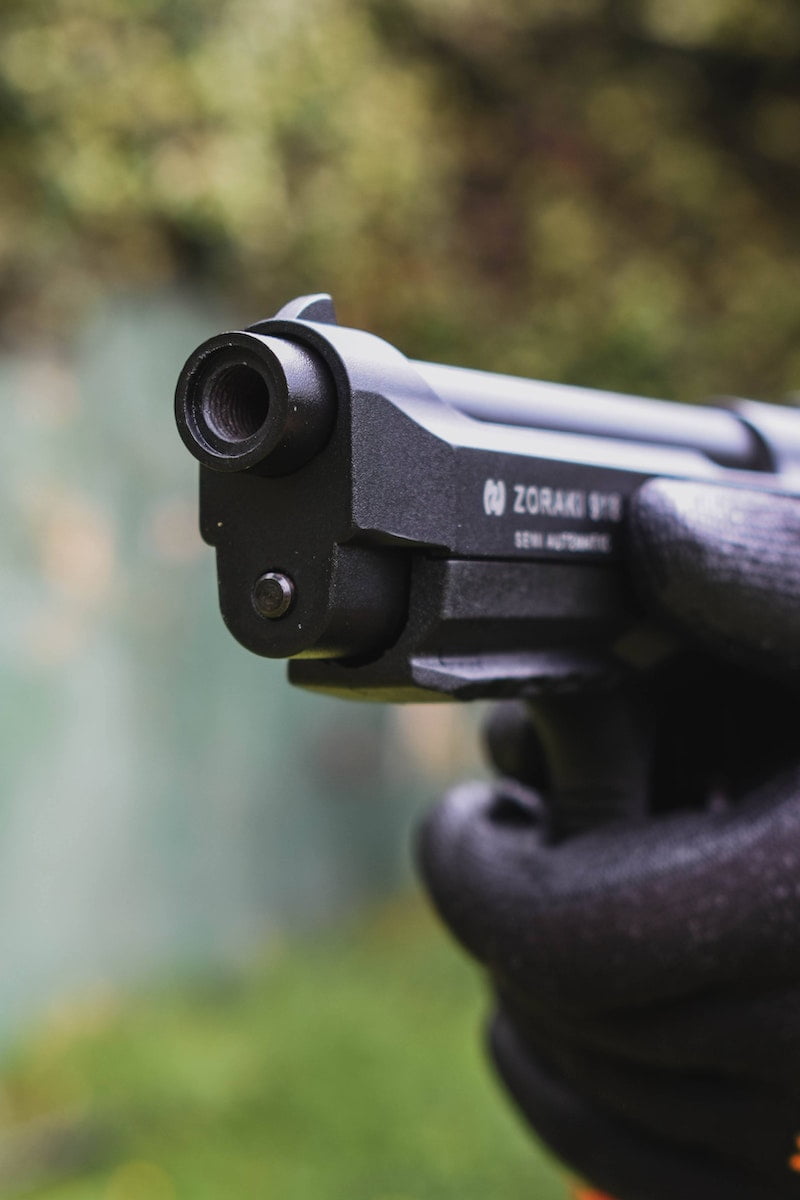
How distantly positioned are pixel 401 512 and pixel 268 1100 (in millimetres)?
1830

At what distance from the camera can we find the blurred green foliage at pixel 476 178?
2406mm

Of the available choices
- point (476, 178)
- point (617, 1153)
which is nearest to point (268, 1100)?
point (617, 1153)

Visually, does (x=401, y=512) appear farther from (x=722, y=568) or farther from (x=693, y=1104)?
(x=693, y=1104)

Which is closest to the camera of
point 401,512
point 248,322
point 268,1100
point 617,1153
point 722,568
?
point 401,512

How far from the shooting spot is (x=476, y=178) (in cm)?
315

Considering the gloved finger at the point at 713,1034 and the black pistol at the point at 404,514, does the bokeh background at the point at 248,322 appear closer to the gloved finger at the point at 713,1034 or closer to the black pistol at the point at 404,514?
the gloved finger at the point at 713,1034

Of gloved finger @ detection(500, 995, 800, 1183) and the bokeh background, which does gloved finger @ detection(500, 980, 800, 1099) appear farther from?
the bokeh background

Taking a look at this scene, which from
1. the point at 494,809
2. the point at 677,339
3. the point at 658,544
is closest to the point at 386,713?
the point at 677,339

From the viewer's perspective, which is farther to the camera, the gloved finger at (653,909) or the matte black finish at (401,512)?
the gloved finger at (653,909)

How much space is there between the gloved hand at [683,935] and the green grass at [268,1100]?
126 centimetres

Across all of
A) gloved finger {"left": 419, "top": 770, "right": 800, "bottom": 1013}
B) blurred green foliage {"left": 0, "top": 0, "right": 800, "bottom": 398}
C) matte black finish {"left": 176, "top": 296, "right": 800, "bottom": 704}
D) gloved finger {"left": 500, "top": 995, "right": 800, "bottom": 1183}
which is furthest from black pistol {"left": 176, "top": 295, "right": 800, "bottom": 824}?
blurred green foliage {"left": 0, "top": 0, "right": 800, "bottom": 398}

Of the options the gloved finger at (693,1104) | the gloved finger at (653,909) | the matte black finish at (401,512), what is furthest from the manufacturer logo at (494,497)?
the gloved finger at (693,1104)

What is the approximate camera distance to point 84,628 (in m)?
2.38

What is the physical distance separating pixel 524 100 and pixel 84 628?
1.87 metres
